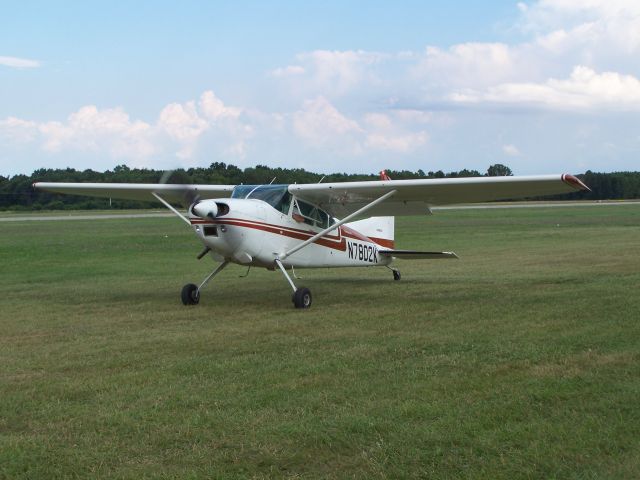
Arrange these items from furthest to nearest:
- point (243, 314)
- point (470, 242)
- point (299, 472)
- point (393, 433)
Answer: point (470, 242) < point (243, 314) < point (393, 433) < point (299, 472)

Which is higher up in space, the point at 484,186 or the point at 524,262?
the point at 484,186

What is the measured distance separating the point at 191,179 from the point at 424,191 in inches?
188

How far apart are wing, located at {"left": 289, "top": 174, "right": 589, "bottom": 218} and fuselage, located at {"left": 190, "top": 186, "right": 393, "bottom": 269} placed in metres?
0.41

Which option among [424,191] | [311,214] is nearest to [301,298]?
[311,214]

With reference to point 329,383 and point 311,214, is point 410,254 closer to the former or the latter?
point 311,214

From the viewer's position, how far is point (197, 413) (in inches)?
228

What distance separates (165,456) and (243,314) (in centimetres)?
671

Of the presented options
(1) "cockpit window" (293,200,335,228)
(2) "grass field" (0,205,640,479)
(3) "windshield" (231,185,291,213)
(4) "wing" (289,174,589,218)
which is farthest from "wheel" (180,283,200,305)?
(4) "wing" (289,174,589,218)

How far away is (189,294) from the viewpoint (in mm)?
12938

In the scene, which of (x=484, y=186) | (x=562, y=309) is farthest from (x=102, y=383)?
(x=484, y=186)

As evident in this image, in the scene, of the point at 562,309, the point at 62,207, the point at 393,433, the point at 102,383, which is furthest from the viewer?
the point at 62,207

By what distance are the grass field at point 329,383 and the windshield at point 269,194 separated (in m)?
1.71

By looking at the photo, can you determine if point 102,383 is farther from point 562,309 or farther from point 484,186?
point 484,186

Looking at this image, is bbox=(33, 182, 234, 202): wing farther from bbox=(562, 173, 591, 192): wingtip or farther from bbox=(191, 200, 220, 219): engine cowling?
bbox=(562, 173, 591, 192): wingtip
